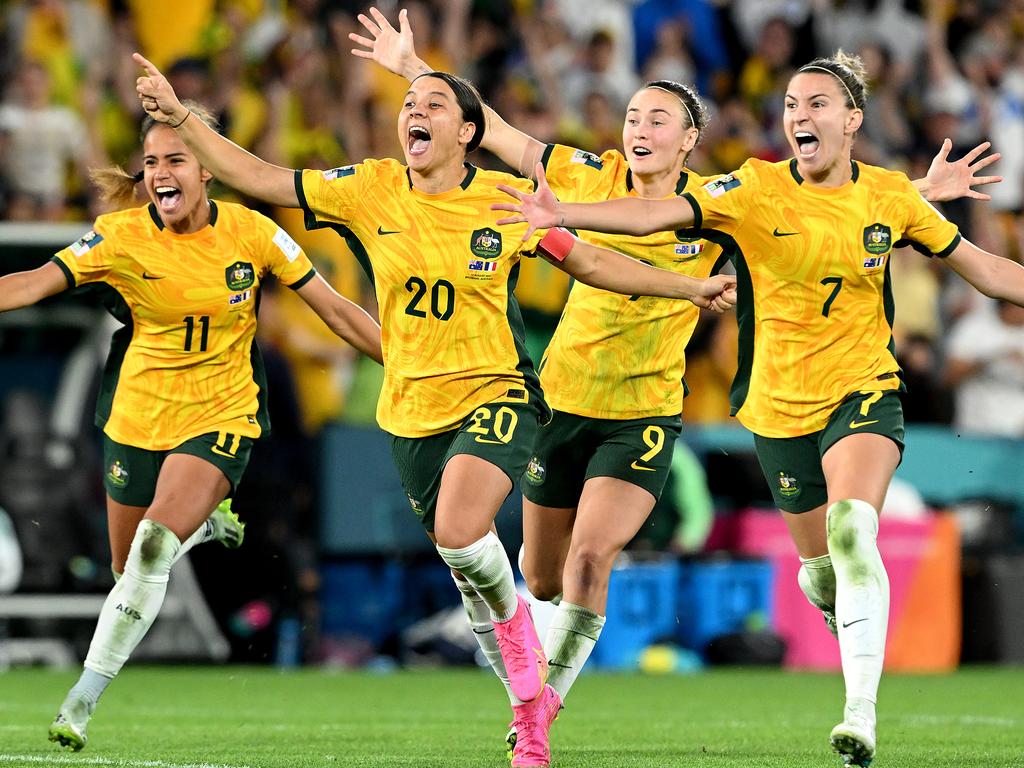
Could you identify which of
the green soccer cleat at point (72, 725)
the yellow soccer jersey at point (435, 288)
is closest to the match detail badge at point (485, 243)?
the yellow soccer jersey at point (435, 288)

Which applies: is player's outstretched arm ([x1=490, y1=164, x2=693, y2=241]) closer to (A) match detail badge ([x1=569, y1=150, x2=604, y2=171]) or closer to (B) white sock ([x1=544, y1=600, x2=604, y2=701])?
(A) match detail badge ([x1=569, y1=150, x2=604, y2=171])

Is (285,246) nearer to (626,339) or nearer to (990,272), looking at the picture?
(626,339)

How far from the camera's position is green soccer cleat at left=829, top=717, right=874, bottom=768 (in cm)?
626

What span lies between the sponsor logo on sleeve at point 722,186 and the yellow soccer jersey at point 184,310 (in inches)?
84.4

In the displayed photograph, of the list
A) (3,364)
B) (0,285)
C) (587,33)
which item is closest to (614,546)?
(0,285)

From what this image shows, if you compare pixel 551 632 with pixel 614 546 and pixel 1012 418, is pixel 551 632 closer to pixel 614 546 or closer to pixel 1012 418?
pixel 614 546

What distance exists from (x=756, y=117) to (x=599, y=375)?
→ 10.4m

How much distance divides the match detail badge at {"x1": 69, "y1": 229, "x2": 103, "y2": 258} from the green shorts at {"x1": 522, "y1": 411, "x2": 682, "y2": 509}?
7.19 ft

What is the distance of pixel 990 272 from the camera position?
295 inches

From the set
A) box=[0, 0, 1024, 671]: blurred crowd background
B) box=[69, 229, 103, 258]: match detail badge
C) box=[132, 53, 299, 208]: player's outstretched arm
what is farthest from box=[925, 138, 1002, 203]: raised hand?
box=[0, 0, 1024, 671]: blurred crowd background

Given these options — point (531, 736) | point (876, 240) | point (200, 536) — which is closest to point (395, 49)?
point (200, 536)

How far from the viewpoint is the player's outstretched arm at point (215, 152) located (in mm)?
6977

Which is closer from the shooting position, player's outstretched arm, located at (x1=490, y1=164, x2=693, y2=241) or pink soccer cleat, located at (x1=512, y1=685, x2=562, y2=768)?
player's outstretched arm, located at (x1=490, y1=164, x2=693, y2=241)

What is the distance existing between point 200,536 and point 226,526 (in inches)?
12.7
